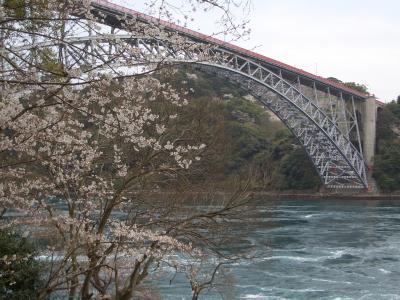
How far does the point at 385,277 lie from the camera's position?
14719 millimetres

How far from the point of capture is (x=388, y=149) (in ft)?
151

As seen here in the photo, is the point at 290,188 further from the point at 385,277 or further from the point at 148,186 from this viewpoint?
the point at 148,186

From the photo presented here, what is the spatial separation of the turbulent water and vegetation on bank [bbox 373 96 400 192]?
1796 cm

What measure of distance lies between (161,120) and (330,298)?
7.24 meters

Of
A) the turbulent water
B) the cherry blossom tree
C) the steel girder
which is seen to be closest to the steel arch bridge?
the steel girder

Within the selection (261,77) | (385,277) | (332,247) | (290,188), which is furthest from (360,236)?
(290,188)

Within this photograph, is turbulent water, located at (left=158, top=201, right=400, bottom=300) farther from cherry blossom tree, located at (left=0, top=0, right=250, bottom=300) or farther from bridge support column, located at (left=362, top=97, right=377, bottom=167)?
bridge support column, located at (left=362, top=97, right=377, bottom=167)

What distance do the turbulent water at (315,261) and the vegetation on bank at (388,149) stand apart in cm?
1796

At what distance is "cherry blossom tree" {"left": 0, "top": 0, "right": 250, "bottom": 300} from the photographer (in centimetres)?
368

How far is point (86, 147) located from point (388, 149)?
43.9m

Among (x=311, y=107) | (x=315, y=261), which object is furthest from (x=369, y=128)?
(x=315, y=261)

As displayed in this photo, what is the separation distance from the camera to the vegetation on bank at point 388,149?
147 feet

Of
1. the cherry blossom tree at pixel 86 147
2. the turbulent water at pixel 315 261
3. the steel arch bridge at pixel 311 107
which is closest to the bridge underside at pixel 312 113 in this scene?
the steel arch bridge at pixel 311 107

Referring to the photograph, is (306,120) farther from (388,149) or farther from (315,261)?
(315,261)
